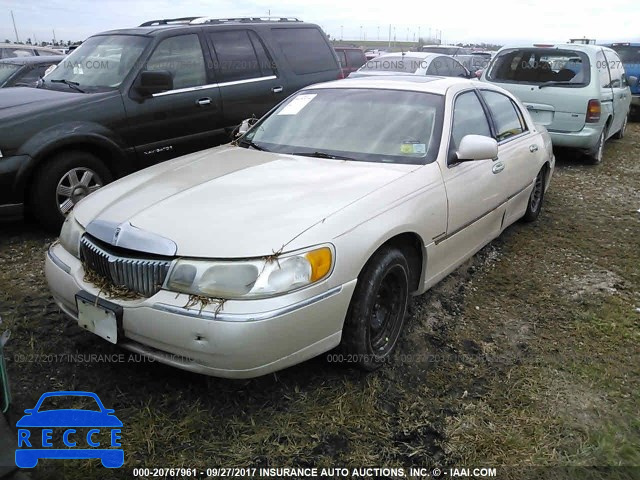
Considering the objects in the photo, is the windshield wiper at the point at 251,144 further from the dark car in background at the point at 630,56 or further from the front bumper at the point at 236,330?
the dark car in background at the point at 630,56

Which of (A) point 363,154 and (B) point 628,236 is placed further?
(B) point 628,236

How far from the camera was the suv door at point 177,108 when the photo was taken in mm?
5176

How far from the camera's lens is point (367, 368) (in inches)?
113

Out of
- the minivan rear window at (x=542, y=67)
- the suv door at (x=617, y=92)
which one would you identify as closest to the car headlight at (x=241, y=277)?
the minivan rear window at (x=542, y=67)

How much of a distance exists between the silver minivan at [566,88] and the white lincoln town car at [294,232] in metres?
4.03

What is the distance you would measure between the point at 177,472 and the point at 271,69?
199 inches

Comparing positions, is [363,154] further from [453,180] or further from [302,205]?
[302,205]

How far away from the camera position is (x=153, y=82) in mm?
5043

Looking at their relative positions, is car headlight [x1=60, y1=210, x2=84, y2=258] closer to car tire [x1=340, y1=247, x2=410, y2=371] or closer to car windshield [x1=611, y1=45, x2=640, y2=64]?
car tire [x1=340, y1=247, x2=410, y2=371]

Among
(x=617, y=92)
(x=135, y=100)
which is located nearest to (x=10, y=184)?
(x=135, y=100)

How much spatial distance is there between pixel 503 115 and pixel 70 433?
385 cm

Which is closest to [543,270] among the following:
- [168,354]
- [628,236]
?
[628,236]

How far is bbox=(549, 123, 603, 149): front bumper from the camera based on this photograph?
746cm

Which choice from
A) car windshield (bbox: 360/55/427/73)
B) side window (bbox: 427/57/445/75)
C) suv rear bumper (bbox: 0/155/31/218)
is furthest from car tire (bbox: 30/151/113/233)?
side window (bbox: 427/57/445/75)
